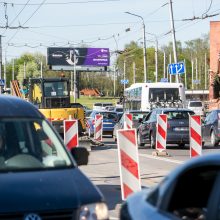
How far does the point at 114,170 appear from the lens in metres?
17.2

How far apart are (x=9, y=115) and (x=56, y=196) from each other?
1699mm

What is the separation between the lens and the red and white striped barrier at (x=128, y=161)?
409 inches

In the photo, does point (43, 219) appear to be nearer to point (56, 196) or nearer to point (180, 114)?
point (56, 196)

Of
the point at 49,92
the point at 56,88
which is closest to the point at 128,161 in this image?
the point at 49,92

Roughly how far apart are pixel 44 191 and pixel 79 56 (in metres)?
93.6

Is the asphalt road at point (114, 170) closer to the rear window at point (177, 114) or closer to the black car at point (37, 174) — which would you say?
the rear window at point (177, 114)

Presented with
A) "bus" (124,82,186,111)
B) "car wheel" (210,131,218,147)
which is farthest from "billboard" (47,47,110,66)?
"car wheel" (210,131,218,147)

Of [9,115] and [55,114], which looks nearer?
[9,115]

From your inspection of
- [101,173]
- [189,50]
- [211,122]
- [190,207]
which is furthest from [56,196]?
[189,50]

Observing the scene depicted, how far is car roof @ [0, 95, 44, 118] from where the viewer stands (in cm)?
712

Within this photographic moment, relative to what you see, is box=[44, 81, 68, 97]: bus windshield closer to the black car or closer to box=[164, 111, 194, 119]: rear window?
box=[164, 111, 194, 119]: rear window

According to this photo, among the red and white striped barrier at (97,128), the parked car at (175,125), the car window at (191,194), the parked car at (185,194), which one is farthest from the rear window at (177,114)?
the car window at (191,194)

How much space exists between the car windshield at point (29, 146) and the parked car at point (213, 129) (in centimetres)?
2072

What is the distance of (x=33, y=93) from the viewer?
2945 cm
